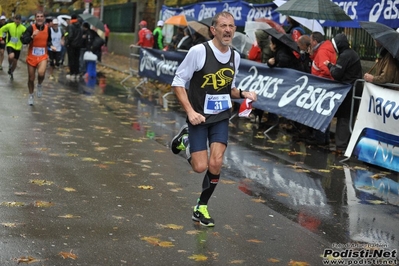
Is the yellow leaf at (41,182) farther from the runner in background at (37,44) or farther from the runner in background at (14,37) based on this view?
the runner in background at (14,37)

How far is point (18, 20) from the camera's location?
24.5 meters

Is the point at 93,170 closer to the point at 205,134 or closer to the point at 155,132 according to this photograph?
the point at 205,134

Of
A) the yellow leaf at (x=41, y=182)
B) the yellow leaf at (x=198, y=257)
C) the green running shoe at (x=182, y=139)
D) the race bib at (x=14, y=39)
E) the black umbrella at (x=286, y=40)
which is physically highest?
the black umbrella at (x=286, y=40)

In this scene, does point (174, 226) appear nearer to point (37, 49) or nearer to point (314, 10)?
point (314, 10)

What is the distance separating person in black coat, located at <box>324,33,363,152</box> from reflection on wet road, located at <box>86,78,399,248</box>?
0.46 meters

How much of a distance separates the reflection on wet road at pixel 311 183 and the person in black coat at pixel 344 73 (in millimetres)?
458

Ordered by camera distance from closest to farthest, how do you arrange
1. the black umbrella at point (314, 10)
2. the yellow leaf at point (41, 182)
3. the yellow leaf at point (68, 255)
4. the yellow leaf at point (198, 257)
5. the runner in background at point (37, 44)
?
the yellow leaf at point (68, 255) → the yellow leaf at point (198, 257) → the yellow leaf at point (41, 182) → the black umbrella at point (314, 10) → the runner in background at point (37, 44)

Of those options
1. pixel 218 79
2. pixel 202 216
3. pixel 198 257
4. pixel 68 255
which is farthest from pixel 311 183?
pixel 68 255

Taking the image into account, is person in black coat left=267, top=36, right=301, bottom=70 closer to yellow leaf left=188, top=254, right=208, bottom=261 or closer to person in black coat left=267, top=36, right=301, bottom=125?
person in black coat left=267, top=36, right=301, bottom=125

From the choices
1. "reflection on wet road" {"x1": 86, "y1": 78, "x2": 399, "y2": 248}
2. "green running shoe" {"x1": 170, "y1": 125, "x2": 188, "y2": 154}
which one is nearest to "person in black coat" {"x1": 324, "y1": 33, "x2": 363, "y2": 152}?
"reflection on wet road" {"x1": 86, "y1": 78, "x2": 399, "y2": 248}

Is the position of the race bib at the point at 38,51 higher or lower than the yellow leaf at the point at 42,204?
higher

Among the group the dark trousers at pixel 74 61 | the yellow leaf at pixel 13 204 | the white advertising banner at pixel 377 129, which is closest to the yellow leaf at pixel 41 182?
the yellow leaf at pixel 13 204

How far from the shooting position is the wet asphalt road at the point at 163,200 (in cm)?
654

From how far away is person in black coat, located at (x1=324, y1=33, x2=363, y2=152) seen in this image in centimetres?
1307
